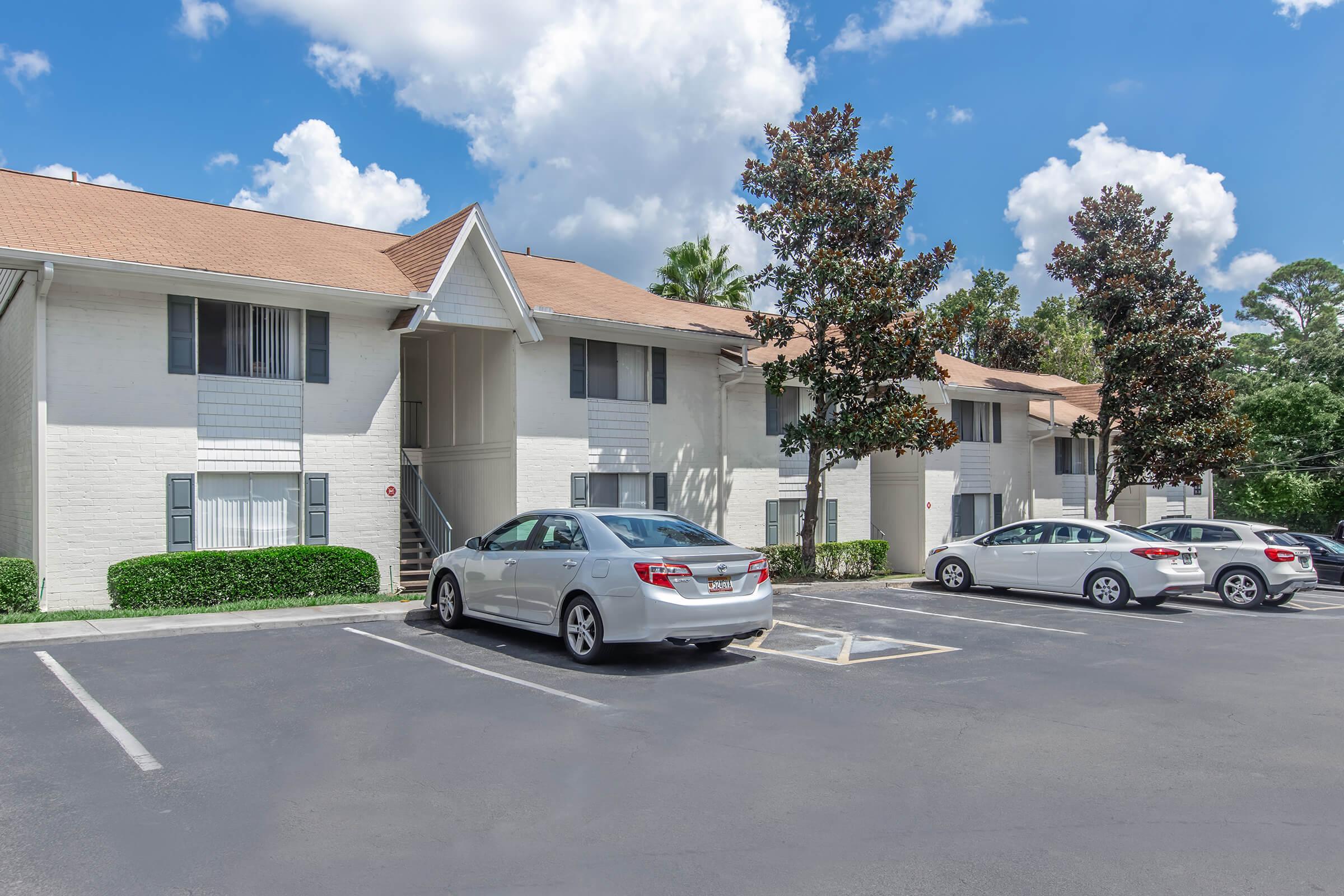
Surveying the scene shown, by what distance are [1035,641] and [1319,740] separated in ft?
15.3

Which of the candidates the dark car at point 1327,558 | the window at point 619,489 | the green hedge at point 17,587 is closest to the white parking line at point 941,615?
the window at point 619,489

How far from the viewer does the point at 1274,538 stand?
17.1 meters

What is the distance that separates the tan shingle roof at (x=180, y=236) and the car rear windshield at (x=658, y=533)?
24.7ft

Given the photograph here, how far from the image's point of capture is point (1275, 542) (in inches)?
662

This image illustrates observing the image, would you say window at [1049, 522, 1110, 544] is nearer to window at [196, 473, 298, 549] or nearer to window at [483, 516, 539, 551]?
window at [483, 516, 539, 551]

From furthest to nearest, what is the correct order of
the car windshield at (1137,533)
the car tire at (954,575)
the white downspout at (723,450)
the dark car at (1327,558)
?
1. the dark car at (1327,558)
2. the white downspout at (723,450)
3. the car tire at (954,575)
4. the car windshield at (1137,533)

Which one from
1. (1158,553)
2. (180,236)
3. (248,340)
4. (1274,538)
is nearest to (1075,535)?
(1158,553)

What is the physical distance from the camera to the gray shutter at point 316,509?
15.3m

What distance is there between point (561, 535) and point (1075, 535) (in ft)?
33.3

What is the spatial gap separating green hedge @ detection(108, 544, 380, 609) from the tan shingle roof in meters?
4.33

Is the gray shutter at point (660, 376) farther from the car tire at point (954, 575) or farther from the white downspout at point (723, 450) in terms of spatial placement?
the car tire at point (954, 575)

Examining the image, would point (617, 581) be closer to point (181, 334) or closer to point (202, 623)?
point (202, 623)

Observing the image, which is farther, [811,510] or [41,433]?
[811,510]

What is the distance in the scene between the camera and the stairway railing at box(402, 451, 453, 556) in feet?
58.1
